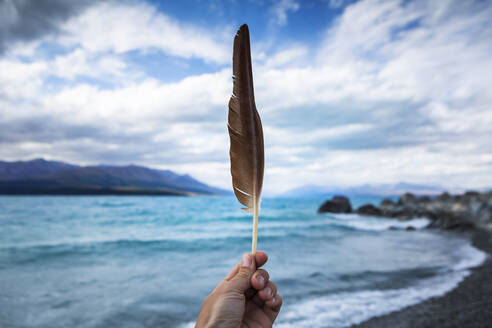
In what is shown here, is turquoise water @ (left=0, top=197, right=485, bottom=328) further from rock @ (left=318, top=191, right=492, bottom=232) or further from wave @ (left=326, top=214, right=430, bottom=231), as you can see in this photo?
wave @ (left=326, top=214, right=430, bottom=231)

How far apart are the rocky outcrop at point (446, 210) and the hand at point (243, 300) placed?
17842mm

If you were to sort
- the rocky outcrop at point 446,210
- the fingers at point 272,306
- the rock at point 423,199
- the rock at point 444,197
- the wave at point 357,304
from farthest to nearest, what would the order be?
1. the rock at point 423,199
2. the rock at point 444,197
3. the rocky outcrop at point 446,210
4. the wave at point 357,304
5. the fingers at point 272,306

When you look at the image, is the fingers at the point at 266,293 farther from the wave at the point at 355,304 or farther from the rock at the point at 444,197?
the rock at the point at 444,197

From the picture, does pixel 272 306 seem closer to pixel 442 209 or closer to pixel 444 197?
pixel 442 209

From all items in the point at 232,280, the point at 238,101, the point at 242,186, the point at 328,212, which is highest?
the point at 238,101

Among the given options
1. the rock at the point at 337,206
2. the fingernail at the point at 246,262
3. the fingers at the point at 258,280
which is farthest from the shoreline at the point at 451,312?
the rock at the point at 337,206

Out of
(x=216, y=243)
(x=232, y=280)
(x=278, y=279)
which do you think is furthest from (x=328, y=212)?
(x=232, y=280)

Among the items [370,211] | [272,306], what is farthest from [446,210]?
[272,306]

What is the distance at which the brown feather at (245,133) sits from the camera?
5.82ft

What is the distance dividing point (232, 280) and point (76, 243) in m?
14.9

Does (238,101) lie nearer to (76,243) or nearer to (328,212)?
(76,243)

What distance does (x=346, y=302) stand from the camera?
5.84m

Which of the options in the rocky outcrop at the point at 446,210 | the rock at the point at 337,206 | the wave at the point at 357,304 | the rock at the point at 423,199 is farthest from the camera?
the rock at the point at 337,206

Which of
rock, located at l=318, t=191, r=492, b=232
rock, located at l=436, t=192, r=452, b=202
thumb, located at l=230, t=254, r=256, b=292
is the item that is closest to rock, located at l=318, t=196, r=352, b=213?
rock, located at l=318, t=191, r=492, b=232
